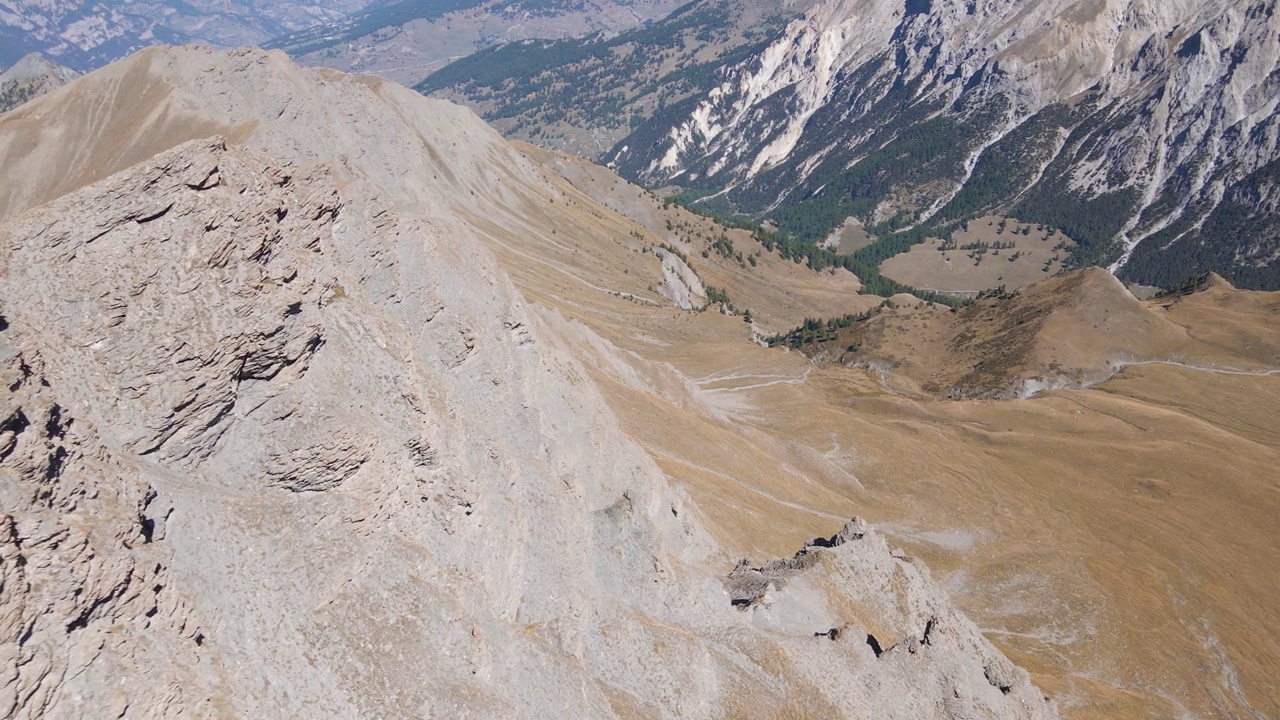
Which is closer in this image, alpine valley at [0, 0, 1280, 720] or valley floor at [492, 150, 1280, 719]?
alpine valley at [0, 0, 1280, 720]

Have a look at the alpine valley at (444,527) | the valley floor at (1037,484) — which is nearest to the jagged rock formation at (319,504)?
the alpine valley at (444,527)

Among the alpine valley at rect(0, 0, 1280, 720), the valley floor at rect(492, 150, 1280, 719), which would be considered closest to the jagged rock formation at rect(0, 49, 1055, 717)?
the alpine valley at rect(0, 0, 1280, 720)

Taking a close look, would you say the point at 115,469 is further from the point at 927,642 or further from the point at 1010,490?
the point at 1010,490

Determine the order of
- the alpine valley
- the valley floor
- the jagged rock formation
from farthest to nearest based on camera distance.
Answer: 1. the valley floor
2. the alpine valley
3. the jagged rock formation

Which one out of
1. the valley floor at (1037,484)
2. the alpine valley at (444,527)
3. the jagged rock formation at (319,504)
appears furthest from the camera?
the valley floor at (1037,484)

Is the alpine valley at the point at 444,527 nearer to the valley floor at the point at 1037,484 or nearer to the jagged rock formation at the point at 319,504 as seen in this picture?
the jagged rock formation at the point at 319,504

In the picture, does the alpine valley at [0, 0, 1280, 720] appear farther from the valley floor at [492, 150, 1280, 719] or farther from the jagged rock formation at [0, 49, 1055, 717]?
→ the valley floor at [492, 150, 1280, 719]

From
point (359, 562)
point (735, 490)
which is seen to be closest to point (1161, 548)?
point (735, 490)

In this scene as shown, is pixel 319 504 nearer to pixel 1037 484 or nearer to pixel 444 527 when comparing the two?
pixel 444 527

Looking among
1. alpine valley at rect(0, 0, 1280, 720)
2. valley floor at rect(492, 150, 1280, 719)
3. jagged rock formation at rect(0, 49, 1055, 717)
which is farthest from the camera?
valley floor at rect(492, 150, 1280, 719)
